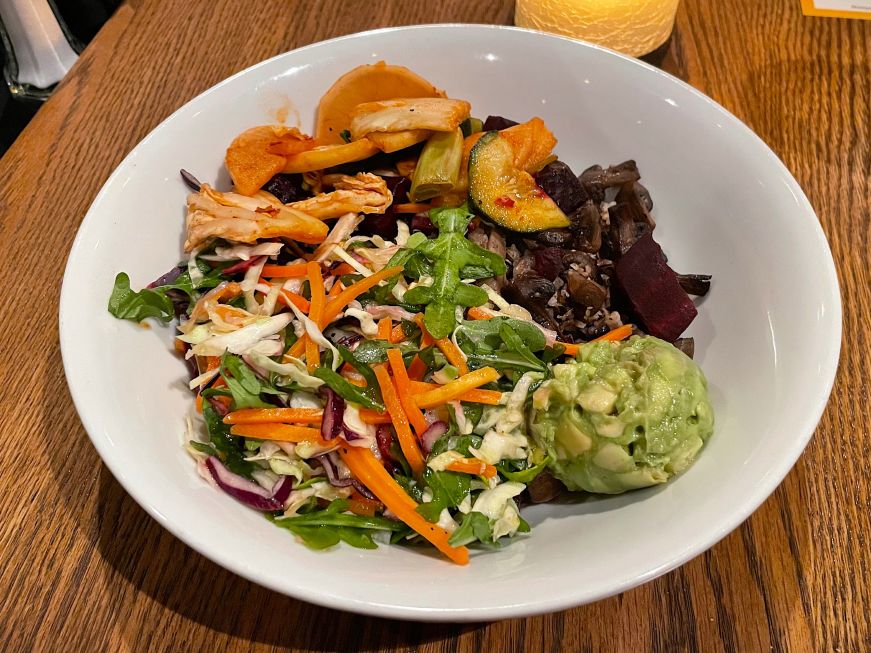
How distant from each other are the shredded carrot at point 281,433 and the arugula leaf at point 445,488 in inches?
9.8

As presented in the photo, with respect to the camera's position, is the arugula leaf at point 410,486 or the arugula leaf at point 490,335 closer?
the arugula leaf at point 410,486

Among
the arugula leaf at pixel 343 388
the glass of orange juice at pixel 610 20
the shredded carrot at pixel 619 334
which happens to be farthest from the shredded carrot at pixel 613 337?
the glass of orange juice at pixel 610 20

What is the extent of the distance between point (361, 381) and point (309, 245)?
0.55 metres

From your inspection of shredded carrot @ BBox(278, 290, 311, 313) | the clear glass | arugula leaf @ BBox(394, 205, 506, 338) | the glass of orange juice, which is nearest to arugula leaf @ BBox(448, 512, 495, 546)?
arugula leaf @ BBox(394, 205, 506, 338)

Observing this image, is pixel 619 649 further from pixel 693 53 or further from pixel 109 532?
pixel 693 53

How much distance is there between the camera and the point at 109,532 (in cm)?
164

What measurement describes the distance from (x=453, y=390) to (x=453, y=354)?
12cm

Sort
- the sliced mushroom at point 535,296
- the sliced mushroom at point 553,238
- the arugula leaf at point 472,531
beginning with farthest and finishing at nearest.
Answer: the sliced mushroom at point 553,238 → the sliced mushroom at point 535,296 → the arugula leaf at point 472,531

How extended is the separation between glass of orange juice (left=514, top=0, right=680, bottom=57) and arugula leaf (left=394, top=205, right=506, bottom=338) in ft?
3.51

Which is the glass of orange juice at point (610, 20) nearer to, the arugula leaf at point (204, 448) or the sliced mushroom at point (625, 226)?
the sliced mushroom at point (625, 226)

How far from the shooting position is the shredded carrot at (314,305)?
5.30ft

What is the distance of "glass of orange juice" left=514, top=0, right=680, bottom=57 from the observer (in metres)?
2.45

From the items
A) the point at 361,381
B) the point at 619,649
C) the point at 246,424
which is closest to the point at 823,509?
the point at 619,649

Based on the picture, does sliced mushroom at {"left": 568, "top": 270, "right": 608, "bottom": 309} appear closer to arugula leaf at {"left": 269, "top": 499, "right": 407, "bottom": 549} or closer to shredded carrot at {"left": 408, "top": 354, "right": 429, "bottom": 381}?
shredded carrot at {"left": 408, "top": 354, "right": 429, "bottom": 381}
